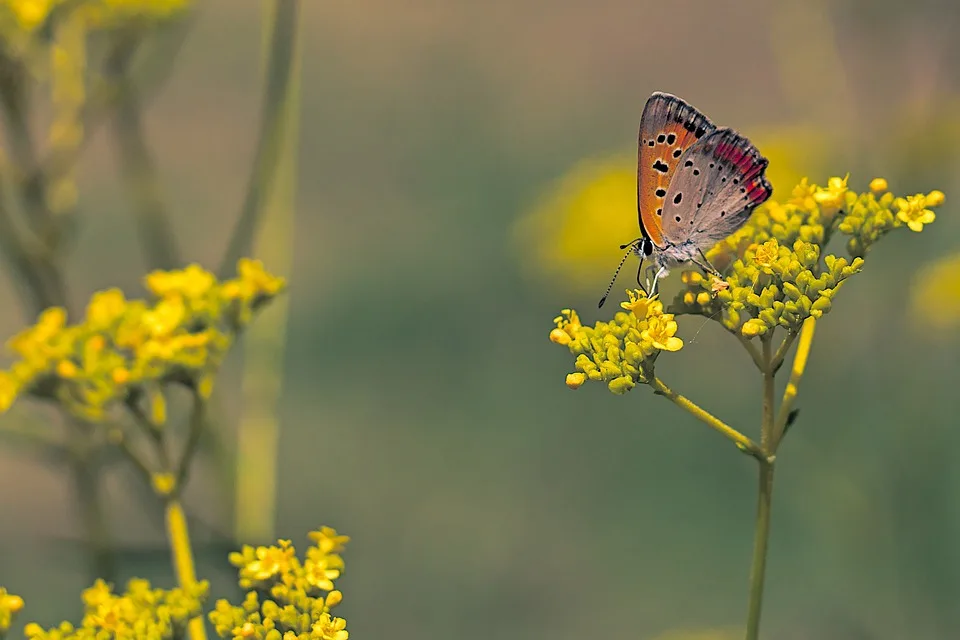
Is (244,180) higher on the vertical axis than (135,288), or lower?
higher

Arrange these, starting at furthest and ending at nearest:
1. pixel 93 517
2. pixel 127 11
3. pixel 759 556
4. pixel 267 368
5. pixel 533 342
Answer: pixel 533 342 < pixel 127 11 < pixel 267 368 < pixel 93 517 < pixel 759 556

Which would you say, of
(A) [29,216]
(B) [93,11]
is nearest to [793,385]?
(A) [29,216]

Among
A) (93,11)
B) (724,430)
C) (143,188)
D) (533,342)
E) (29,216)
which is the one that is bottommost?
(724,430)

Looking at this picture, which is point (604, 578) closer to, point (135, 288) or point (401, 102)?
point (135, 288)

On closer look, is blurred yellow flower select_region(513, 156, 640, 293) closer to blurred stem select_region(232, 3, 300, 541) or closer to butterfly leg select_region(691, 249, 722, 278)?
blurred stem select_region(232, 3, 300, 541)

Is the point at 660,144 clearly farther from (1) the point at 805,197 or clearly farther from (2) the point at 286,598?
(2) the point at 286,598

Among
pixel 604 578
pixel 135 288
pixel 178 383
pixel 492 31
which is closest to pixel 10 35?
pixel 178 383

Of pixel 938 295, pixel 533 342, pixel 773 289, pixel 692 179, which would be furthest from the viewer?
pixel 533 342

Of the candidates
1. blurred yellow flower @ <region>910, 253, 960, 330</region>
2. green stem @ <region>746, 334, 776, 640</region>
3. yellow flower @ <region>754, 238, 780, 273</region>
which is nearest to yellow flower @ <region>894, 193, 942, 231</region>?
yellow flower @ <region>754, 238, 780, 273</region>
